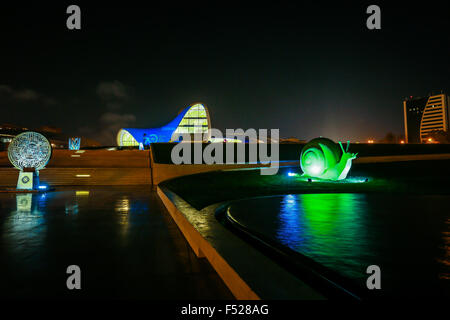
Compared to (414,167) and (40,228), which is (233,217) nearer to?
(40,228)

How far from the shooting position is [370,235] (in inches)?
164

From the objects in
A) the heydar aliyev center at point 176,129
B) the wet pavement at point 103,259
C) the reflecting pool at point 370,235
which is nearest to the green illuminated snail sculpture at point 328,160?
the reflecting pool at point 370,235

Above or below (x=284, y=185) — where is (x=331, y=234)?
below

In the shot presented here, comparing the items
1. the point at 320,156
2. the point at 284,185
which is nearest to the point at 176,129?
the point at 320,156

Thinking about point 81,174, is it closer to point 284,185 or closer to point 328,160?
point 284,185

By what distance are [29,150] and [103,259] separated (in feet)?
33.4

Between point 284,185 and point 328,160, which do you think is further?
point 328,160

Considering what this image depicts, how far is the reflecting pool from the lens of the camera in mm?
2729

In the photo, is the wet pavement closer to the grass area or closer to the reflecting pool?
the reflecting pool

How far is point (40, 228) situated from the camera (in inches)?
203

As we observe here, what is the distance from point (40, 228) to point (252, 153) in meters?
24.2

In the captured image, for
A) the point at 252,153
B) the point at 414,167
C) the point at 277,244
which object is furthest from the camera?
the point at 252,153

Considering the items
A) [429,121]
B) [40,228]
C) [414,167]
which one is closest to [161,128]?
[414,167]
